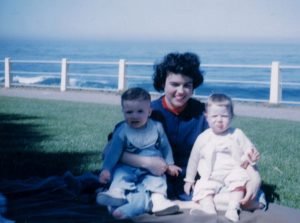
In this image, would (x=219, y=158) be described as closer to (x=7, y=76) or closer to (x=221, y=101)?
(x=221, y=101)

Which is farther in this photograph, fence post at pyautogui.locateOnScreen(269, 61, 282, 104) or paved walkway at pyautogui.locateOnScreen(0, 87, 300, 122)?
fence post at pyautogui.locateOnScreen(269, 61, 282, 104)

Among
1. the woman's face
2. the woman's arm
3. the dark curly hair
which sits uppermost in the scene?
the dark curly hair

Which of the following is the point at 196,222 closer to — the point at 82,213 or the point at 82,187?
the point at 82,213

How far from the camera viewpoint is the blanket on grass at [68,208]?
3.67 metres

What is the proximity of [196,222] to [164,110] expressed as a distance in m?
1.07

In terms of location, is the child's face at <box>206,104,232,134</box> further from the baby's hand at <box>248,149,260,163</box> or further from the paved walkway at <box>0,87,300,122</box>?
the paved walkway at <box>0,87,300,122</box>

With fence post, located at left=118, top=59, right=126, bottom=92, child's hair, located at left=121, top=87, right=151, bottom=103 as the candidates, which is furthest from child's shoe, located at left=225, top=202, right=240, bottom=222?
fence post, located at left=118, top=59, right=126, bottom=92

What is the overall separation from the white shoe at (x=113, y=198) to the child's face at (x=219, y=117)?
0.91 meters

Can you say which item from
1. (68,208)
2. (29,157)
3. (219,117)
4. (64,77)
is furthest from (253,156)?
(64,77)

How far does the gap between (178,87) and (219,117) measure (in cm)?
43

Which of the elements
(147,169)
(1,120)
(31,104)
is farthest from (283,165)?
(31,104)

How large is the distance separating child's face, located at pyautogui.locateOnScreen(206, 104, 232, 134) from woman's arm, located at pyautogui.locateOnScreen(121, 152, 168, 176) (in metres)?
0.51

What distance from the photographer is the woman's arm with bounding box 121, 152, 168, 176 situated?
3.89 m

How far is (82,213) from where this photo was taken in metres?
3.80
